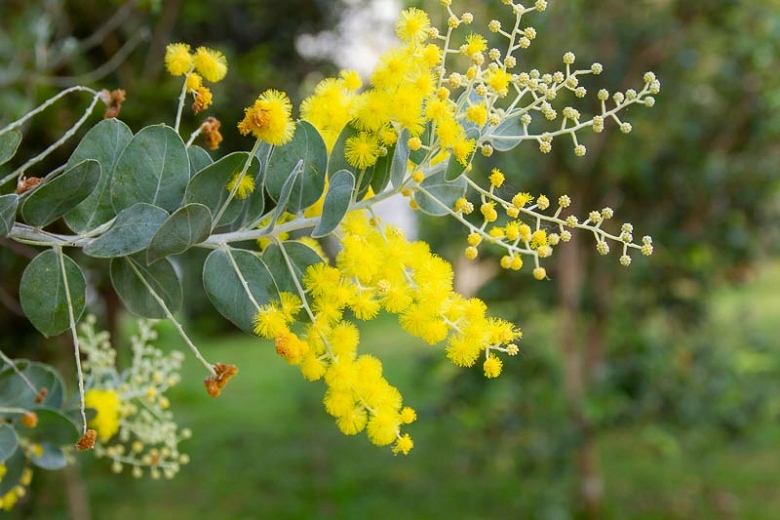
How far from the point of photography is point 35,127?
2.73m

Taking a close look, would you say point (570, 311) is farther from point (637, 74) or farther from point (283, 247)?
point (283, 247)

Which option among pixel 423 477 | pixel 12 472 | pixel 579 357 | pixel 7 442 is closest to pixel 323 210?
pixel 7 442

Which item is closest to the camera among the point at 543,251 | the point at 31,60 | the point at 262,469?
the point at 543,251

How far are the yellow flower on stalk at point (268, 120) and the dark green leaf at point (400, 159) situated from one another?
0.12 metres

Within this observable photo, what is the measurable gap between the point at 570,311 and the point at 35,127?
257 cm

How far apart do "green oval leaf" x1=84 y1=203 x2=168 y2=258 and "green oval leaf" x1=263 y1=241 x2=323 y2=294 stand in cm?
14

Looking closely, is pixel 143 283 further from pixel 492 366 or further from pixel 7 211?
pixel 492 366

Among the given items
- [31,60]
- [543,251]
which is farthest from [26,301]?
[31,60]

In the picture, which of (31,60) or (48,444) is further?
(31,60)

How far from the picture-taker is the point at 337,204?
2.79ft

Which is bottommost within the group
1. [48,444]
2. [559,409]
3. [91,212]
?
[48,444]

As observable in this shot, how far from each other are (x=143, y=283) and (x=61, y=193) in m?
0.15

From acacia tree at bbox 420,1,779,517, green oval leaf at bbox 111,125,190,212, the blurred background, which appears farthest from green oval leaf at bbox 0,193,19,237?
acacia tree at bbox 420,1,779,517

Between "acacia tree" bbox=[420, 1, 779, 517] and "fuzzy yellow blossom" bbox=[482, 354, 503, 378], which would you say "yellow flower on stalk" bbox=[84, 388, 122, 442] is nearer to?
"fuzzy yellow blossom" bbox=[482, 354, 503, 378]
